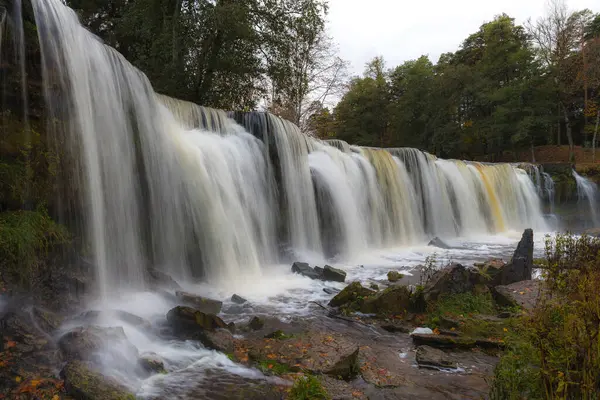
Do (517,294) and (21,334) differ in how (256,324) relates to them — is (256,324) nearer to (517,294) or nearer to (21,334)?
(21,334)

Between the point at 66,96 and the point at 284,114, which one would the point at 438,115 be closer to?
the point at 284,114

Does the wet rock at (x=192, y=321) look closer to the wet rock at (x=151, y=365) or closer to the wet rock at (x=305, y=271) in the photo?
the wet rock at (x=151, y=365)

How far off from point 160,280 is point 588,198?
27.3 metres

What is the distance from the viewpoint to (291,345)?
526 centimetres

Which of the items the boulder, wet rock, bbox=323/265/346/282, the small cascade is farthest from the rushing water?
the small cascade

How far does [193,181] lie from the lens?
933 centimetres

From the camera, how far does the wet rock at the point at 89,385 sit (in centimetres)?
361

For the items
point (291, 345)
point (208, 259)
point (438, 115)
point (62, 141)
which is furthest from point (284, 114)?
point (291, 345)

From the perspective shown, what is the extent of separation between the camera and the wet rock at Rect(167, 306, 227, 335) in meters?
5.58

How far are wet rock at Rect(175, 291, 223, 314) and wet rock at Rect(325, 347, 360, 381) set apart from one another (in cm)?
285

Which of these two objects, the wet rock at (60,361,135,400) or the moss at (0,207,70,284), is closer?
the wet rock at (60,361,135,400)

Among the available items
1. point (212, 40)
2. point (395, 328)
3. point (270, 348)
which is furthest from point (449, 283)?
point (212, 40)

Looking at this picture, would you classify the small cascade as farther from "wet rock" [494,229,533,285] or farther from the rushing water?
"wet rock" [494,229,533,285]

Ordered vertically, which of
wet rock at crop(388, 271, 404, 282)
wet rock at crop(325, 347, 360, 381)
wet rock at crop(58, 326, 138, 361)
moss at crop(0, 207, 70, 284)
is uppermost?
moss at crop(0, 207, 70, 284)
